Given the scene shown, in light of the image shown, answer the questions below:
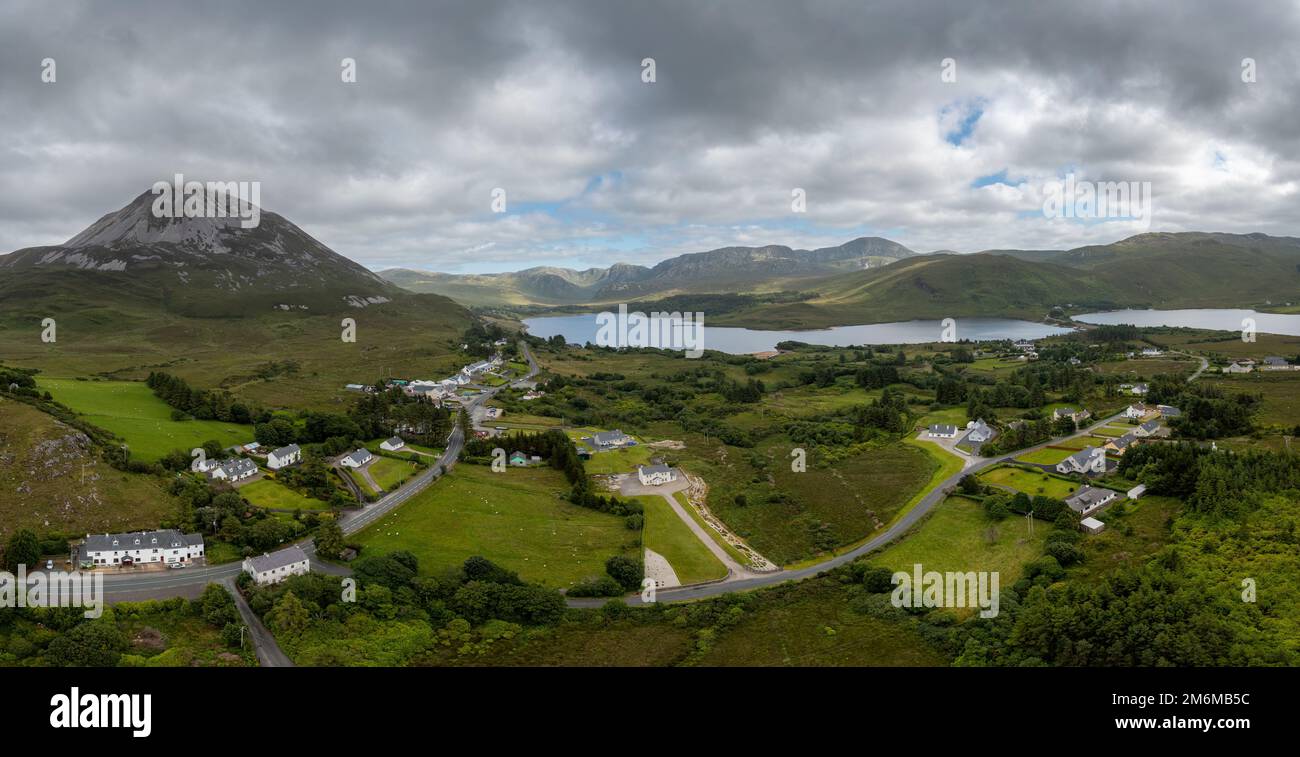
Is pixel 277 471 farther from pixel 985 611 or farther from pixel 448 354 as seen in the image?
pixel 448 354

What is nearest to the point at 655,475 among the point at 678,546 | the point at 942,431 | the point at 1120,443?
the point at 678,546

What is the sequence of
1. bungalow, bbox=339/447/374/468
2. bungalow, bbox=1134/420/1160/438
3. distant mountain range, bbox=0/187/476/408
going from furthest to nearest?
distant mountain range, bbox=0/187/476/408 < bungalow, bbox=1134/420/1160/438 < bungalow, bbox=339/447/374/468

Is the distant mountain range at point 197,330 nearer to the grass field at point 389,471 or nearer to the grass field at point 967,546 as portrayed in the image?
the grass field at point 389,471

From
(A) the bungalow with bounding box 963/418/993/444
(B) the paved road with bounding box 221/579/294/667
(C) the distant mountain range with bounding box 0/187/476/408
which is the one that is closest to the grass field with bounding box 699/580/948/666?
(B) the paved road with bounding box 221/579/294/667

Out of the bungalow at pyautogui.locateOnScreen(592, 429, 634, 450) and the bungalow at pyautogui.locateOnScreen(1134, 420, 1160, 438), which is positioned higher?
the bungalow at pyautogui.locateOnScreen(1134, 420, 1160, 438)

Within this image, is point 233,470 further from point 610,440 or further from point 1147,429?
point 1147,429

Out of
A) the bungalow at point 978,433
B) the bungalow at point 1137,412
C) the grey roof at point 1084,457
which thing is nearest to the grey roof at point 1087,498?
the grey roof at point 1084,457

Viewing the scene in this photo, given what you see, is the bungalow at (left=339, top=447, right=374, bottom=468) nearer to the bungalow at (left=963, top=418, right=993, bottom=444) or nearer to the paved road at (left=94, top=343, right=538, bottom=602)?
the paved road at (left=94, top=343, right=538, bottom=602)
